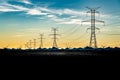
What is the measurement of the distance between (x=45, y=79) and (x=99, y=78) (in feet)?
9.57

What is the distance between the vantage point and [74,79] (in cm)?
1902

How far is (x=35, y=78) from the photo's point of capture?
1948 centimetres

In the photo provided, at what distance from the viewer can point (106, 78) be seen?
63.7 feet

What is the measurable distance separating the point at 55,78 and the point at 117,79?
332 centimetres

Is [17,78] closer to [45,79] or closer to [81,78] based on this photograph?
[45,79]

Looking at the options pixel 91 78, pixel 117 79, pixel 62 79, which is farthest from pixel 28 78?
pixel 117 79

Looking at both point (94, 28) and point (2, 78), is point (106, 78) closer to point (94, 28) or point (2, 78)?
point (2, 78)

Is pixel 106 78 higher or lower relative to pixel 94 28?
lower

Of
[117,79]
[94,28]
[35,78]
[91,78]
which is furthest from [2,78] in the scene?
[94,28]

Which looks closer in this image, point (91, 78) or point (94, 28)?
point (91, 78)

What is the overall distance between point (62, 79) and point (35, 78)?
59.9 inches

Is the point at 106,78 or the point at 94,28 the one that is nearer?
the point at 106,78

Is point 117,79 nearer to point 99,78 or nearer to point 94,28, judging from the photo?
point 99,78

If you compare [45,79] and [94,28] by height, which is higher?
[94,28]
